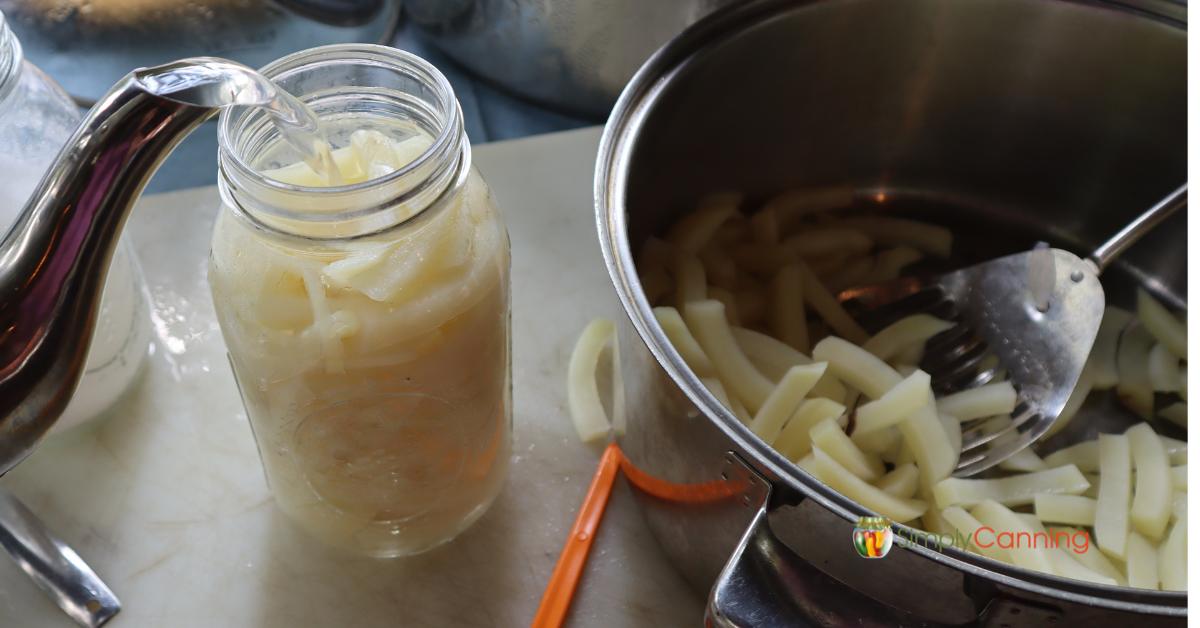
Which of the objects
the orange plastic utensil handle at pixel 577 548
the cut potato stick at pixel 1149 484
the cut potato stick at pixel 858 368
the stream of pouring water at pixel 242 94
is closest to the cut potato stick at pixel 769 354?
the cut potato stick at pixel 858 368

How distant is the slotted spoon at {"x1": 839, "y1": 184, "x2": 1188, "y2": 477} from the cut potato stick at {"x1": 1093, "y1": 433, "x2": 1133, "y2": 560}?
5 centimetres

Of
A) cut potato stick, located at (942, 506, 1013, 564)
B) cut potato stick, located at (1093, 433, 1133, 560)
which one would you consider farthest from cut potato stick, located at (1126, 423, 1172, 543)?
cut potato stick, located at (942, 506, 1013, 564)

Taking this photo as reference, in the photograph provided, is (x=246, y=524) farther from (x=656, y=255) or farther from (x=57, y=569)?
(x=656, y=255)

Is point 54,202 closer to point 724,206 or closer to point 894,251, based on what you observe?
point 724,206

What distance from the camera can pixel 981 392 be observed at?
30.0 inches

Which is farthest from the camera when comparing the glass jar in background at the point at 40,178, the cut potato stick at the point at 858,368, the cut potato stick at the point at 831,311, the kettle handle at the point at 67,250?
the cut potato stick at the point at 831,311

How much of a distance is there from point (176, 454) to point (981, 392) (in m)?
0.60

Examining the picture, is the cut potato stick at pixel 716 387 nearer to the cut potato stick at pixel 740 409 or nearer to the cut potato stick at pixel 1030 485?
the cut potato stick at pixel 740 409

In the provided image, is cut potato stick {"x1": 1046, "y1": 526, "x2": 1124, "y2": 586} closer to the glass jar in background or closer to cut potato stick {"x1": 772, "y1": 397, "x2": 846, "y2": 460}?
cut potato stick {"x1": 772, "y1": 397, "x2": 846, "y2": 460}

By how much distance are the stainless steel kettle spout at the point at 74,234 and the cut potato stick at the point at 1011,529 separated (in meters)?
0.52

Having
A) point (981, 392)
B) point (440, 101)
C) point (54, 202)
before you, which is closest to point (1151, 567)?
point (981, 392)

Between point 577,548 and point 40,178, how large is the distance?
411 mm

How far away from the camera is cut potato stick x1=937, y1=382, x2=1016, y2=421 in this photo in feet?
2.46

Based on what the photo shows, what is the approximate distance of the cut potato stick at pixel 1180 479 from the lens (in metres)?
0.71
